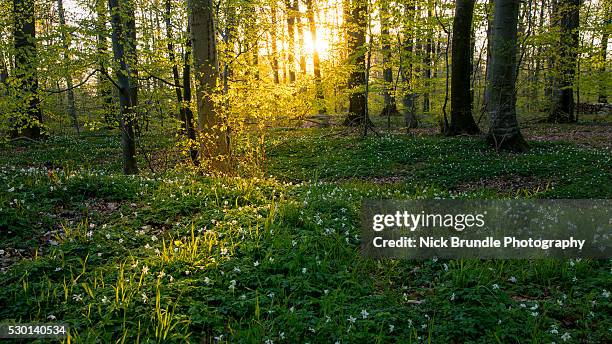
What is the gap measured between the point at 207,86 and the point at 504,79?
9393 mm

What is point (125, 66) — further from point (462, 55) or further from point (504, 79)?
point (462, 55)

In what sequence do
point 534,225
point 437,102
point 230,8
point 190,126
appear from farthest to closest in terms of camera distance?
point 437,102 < point 190,126 < point 230,8 < point 534,225

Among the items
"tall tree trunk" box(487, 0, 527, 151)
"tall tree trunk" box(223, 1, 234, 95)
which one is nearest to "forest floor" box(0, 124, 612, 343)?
"tall tree trunk" box(487, 0, 527, 151)

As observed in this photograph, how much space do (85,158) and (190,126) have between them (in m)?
6.32

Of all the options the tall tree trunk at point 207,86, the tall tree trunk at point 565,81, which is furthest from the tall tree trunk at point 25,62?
the tall tree trunk at point 565,81

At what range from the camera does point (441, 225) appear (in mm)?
6387

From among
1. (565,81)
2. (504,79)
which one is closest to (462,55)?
(504,79)

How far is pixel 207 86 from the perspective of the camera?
9.90 m

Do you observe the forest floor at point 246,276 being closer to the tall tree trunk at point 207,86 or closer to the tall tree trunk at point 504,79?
the tall tree trunk at point 207,86

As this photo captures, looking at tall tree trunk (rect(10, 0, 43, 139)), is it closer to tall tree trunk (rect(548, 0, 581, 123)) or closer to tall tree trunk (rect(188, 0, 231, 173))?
tall tree trunk (rect(188, 0, 231, 173))

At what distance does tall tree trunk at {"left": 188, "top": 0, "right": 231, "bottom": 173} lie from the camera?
978 cm

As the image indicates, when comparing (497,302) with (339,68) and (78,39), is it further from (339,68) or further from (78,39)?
(339,68)

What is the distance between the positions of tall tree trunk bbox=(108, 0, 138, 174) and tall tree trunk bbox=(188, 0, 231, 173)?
5.79ft

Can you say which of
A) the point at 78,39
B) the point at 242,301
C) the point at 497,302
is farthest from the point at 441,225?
the point at 78,39
